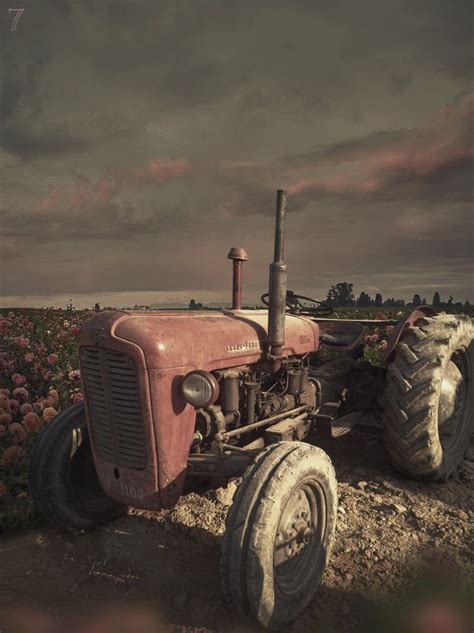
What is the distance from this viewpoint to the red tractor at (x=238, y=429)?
2.52 metres

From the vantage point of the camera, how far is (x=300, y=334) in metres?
3.98

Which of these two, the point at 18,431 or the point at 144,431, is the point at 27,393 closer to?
the point at 18,431

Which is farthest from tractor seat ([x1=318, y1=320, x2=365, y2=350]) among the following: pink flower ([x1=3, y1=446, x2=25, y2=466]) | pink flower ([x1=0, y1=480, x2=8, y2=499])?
pink flower ([x1=0, y1=480, x2=8, y2=499])

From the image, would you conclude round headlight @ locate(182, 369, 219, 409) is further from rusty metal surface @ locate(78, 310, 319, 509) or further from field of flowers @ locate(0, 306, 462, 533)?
field of flowers @ locate(0, 306, 462, 533)

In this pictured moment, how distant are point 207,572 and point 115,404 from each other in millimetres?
1169

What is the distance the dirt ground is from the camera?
104 inches

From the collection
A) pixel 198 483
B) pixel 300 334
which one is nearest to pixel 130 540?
pixel 198 483

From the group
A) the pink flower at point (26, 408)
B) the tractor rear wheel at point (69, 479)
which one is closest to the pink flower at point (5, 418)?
the pink flower at point (26, 408)

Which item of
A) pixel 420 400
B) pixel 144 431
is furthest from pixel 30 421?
pixel 420 400

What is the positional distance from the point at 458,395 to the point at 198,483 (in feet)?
9.09

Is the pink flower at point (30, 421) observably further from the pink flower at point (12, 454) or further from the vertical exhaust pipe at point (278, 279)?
the vertical exhaust pipe at point (278, 279)

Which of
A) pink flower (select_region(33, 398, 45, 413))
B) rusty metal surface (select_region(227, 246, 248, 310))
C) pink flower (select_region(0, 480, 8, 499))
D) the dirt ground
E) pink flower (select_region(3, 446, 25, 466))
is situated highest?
rusty metal surface (select_region(227, 246, 248, 310))

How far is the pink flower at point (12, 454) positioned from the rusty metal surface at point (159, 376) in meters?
1.25

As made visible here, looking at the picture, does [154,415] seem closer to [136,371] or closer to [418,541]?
[136,371]
